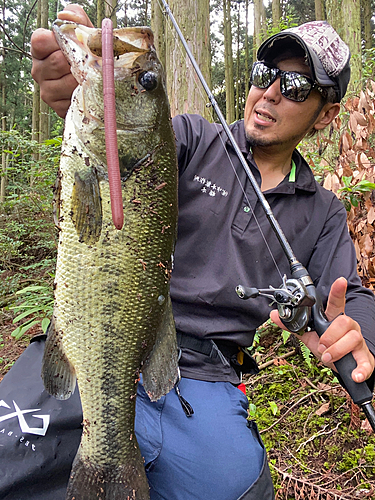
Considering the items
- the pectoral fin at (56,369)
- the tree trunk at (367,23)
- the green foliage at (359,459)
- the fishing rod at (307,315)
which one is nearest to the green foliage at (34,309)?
the pectoral fin at (56,369)

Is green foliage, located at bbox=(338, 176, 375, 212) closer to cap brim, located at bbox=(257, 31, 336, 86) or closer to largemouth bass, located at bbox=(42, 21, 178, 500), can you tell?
cap brim, located at bbox=(257, 31, 336, 86)

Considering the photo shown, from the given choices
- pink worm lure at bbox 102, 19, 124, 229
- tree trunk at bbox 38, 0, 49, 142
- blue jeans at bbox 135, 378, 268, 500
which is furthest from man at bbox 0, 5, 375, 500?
tree trunk at bbox 38, 0, 49, 142

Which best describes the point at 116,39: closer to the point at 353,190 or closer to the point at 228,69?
the point at 353,190

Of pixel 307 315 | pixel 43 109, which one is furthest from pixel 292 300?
pixel 43 109

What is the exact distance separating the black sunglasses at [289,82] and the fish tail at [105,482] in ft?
7.44

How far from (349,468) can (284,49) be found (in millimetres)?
3071

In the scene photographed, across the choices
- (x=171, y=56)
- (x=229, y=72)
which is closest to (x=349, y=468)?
(x=171, y=56)

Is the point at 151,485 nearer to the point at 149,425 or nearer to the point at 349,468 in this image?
the point at 149,425

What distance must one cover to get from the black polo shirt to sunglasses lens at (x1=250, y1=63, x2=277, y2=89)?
1.12ft

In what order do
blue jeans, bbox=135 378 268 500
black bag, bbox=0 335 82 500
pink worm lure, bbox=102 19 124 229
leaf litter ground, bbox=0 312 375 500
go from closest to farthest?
1. pink worm lure, bbox=102 19 124 229
2. black bag, bbox=0 335 82 500
3. blue jeans, bbox=135 378 268 500
4. leaf litter ground, bbox=0 312 375 500

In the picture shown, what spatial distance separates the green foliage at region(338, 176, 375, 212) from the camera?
130 inches

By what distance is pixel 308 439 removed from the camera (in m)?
3.04

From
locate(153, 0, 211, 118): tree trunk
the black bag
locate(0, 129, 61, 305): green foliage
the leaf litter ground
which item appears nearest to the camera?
the black bag

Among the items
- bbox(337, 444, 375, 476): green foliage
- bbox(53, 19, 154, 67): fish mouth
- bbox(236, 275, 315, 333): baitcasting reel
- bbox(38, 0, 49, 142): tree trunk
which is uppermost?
bbox(38, 0, 49, 142): tree trunk
